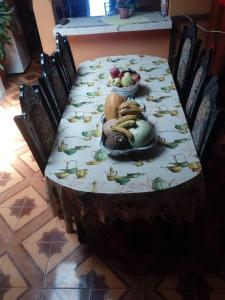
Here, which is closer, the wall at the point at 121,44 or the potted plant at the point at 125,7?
the potted plant at the point at 125,7

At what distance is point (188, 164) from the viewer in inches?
44.3

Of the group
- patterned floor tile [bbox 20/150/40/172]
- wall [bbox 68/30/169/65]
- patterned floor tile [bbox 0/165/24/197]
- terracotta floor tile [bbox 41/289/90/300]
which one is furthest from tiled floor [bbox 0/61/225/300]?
wall [bbox 68/30/169/65]

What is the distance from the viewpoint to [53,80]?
167 cm

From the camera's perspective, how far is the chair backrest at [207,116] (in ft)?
3.65

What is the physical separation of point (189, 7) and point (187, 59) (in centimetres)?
104

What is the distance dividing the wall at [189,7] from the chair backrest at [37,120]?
72.6 inches

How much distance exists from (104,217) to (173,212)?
31 cm

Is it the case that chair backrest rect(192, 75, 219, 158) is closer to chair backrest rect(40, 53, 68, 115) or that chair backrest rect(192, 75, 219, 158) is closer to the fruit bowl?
the fruit bowl

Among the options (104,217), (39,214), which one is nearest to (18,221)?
(39,214)

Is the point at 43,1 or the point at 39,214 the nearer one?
the point at 39,214

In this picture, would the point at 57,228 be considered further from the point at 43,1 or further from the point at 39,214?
the point at 43,1

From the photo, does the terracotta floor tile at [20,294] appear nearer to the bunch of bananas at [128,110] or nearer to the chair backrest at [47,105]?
the chair backrest at [47,105]

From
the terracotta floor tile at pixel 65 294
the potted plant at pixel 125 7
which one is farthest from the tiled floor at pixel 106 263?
the potted plant at pixel 125 7

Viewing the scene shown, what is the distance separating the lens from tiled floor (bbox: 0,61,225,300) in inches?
54.9
